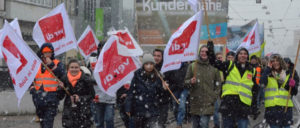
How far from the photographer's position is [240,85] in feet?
25.3

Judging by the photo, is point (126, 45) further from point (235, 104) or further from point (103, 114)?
point (235, 104)

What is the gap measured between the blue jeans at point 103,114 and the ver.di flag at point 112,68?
1036 mm

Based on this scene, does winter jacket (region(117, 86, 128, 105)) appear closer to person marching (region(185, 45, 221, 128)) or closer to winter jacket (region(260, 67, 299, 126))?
person marching (region(185, 45, 221, 128))

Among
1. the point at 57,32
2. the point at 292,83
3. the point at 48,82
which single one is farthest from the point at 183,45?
the point at 57,32

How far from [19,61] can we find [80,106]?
1163 millimetres

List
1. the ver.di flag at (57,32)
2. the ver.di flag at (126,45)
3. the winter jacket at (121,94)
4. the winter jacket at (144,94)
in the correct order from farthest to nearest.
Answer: the ver.di flag at (57,32) < the winter jacket at (121,94) < the ver.di flag at (126,45) < the winter jacket at (144,94)

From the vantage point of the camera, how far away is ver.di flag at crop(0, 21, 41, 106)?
25.0ft

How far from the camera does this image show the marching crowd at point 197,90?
7.66 m

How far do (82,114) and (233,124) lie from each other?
7.64 feet

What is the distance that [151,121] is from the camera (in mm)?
7695

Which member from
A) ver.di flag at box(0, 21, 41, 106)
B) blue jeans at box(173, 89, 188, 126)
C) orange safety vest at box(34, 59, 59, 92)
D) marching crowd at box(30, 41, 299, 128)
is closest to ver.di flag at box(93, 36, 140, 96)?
marching crowd at box(30, 41, 299, 128)

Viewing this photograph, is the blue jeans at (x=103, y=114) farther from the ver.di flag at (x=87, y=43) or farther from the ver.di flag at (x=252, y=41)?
the ver.di flag at (x=252, y=41)

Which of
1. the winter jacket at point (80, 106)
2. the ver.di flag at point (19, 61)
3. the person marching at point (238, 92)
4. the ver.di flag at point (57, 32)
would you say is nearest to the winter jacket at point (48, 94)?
the winter jacket at point (80, 106)

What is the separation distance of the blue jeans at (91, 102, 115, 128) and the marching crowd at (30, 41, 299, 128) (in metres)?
1.05
